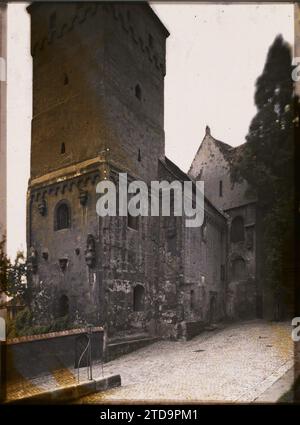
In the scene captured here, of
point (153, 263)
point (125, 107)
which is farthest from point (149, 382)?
point (125, 107)

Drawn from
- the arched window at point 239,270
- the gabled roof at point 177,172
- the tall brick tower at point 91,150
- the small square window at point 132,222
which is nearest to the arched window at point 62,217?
the tall brick tower at point 91,150

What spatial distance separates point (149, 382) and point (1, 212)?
4.37 meters

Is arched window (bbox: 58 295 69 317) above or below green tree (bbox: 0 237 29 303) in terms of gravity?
below

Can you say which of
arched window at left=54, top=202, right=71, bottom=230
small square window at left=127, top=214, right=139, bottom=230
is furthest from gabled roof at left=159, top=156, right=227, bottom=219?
arched window at left=54, top=202, right=71, bottom=230

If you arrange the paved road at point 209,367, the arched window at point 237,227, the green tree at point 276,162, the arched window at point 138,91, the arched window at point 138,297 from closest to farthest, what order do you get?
the paved road at point 209,367 → the green tree at point 276,162 → the arched window at point 237,227 → the arched window at point 138,91 → the arched window at point 138,297

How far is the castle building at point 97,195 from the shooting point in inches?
335

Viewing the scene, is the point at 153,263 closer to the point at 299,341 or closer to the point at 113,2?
the point at 299,341

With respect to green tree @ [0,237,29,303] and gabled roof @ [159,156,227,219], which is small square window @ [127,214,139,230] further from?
green tree @ [0,237,29,303]

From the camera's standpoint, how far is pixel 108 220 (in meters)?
8.48

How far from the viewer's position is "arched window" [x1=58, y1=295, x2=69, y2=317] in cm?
837

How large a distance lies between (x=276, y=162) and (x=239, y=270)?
7.57 ft

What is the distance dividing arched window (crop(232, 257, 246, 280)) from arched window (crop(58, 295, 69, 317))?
138 inches

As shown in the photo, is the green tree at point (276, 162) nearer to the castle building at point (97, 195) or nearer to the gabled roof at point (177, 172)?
the castle building at point (97, 195)

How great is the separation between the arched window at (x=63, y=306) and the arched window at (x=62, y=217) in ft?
4.91
